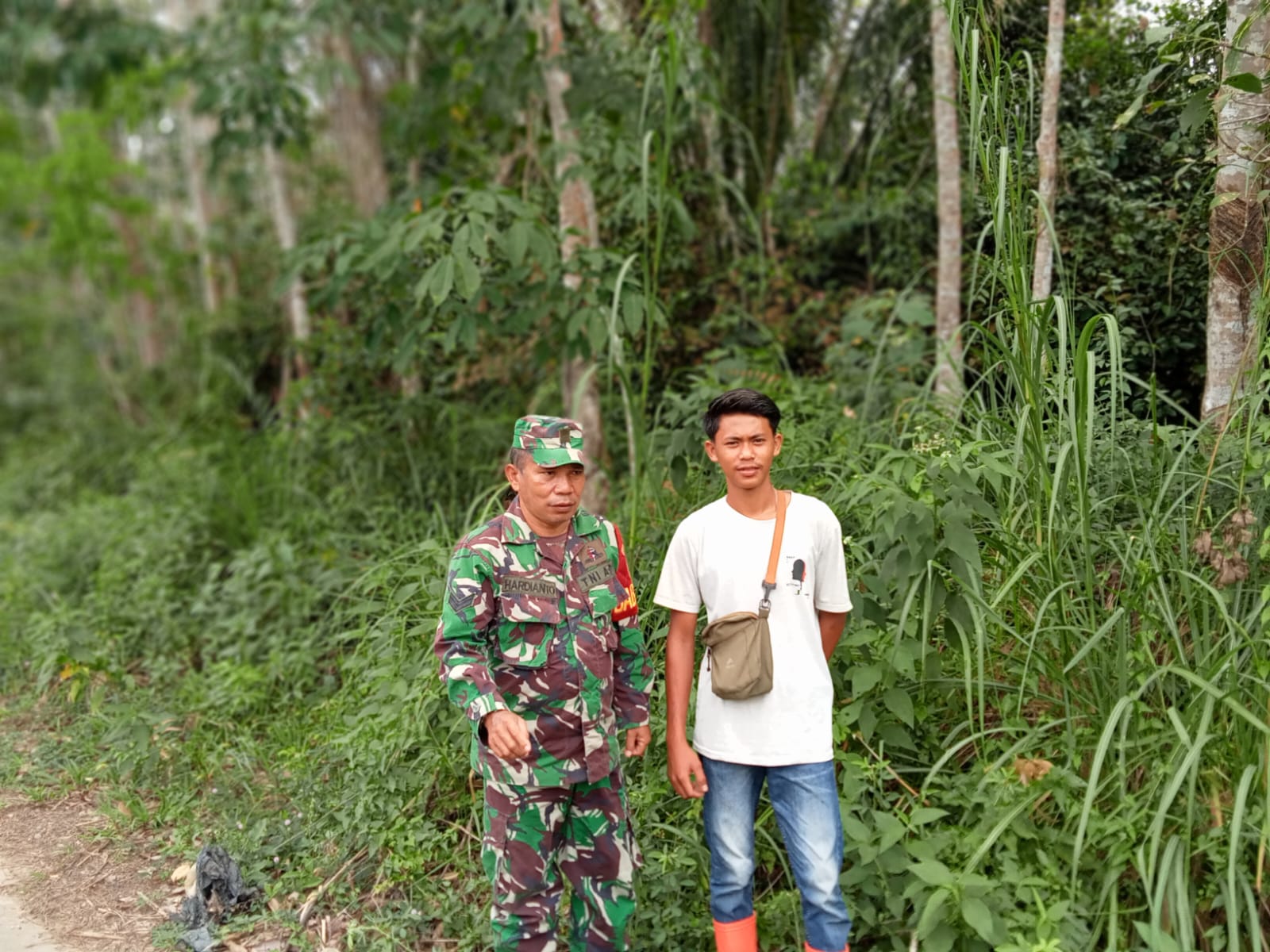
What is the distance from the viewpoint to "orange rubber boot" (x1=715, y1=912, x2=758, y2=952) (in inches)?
105

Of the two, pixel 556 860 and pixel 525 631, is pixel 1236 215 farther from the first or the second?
pixel 556 860

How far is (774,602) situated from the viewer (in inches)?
102

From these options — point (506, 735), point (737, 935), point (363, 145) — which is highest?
point (363, 145)

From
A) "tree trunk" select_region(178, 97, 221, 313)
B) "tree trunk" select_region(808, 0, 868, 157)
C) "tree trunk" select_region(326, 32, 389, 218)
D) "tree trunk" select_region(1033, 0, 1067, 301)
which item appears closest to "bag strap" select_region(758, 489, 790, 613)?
"tree trunk" select_region(1033, 0, 1067, 301)

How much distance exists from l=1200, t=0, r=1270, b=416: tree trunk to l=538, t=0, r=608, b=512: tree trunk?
2.76m

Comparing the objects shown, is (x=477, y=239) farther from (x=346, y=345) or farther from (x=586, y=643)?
(x=346, y=345)

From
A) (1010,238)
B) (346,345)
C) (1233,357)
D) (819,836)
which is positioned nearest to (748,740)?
(819,836)

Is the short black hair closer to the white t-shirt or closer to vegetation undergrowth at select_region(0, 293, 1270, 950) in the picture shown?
the white t-shirt

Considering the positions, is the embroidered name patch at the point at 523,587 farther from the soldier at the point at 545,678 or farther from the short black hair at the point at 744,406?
the short black hair at the point at 744,406

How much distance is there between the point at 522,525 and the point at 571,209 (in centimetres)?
337

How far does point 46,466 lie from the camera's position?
33.0ft

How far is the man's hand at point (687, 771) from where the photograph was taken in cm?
262

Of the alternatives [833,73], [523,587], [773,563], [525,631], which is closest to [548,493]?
[523,587]

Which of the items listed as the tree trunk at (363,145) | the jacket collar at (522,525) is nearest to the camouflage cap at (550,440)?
the jacket collar at (522,525)
